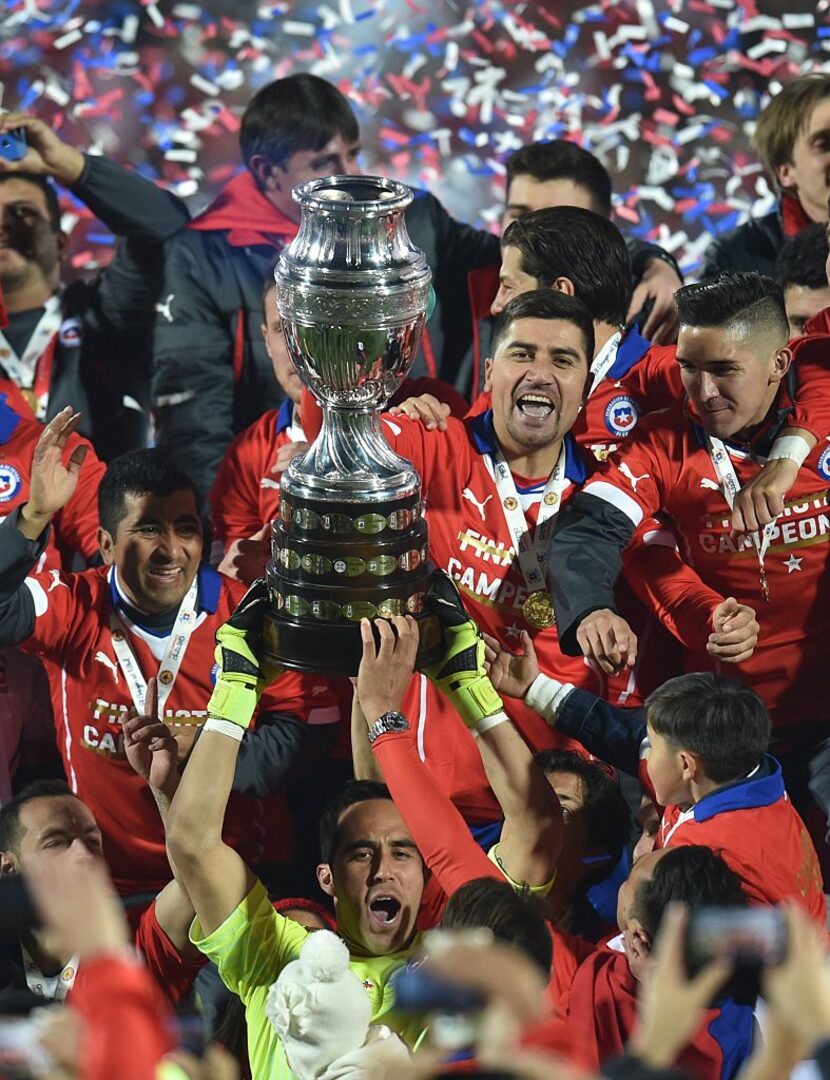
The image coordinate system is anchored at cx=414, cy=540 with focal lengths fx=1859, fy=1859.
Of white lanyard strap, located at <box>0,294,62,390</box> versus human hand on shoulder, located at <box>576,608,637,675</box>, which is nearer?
human hand on shoulder, located at <box>576,608,637,675</box>

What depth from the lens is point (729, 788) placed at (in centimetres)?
335

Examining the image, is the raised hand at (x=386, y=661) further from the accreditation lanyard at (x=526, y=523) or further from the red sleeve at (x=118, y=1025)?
the red sleeve at (x=118, y=1025)

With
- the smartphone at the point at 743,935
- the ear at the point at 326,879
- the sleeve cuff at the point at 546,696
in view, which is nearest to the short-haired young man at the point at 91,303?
the sleeve cuff at the point at 546,696

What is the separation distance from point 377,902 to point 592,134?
3702 mm

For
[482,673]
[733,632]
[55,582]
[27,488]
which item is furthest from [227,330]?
[482,673]

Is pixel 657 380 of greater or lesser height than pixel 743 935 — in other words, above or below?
below

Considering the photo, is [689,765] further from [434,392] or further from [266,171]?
[266,171]

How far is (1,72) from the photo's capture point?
6266 millimetres

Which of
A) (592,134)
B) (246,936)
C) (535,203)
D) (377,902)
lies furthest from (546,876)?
(592,134)

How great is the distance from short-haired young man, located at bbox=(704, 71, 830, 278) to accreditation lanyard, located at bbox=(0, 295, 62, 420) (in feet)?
6.21

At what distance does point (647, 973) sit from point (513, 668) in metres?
0.84

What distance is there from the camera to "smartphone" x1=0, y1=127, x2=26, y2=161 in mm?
4625

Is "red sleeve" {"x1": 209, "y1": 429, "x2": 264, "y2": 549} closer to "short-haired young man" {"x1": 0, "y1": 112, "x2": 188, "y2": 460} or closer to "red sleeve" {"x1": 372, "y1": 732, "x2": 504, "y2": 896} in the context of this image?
"short-haired young man" {"x1": 0, "y1": 112, "x2": 188, "y2": 460}

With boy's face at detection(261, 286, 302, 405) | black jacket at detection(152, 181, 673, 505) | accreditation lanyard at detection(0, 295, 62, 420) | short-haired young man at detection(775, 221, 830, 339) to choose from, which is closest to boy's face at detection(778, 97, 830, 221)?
short-haired young man at detection(775, 221, 830, 339)
